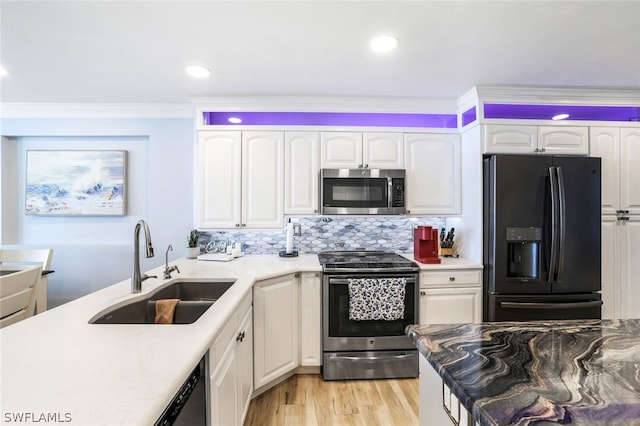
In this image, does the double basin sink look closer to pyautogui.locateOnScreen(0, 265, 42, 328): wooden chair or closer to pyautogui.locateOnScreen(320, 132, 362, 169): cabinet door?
pyautogui.locateOnScreen(0, 265, 42, 328): wooden chair

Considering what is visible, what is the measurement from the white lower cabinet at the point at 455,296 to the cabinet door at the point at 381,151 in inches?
42.3

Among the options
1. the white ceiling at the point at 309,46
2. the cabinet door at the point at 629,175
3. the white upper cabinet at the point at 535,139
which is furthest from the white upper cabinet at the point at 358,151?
the cabinet door at the point at 629,175

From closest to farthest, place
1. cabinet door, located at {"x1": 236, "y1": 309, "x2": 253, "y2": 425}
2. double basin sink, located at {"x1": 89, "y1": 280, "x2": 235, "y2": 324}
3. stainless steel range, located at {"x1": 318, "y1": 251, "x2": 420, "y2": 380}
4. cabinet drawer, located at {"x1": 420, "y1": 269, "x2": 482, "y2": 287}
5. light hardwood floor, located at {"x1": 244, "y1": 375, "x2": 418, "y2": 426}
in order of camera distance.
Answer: double basin sink, located at {"x1": 89, "y1": 280, "x2": 235, "y2": 324} → cabinet door, located at {"x1": 236, "y1": 309, "x2": 253, "y2": 425} → light hardwood floor, located at {"x1": 244, "y1": 375, "x2": 418, "y2": 426} → stainless steel range, located at {"x1": 318, "y1": 251, "x2": 420, "y2": 380} → cabinet drawer, located at {"x1": 420, "y1": 269, "x2": 482, "y2": 287}

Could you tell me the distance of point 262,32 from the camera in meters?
1.70

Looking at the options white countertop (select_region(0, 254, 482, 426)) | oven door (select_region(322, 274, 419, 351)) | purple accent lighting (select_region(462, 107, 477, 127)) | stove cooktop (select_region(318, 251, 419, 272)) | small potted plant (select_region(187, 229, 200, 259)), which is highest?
purple accent lighting (select_region(462, 107, 477, 127))

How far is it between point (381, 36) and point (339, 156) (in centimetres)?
115

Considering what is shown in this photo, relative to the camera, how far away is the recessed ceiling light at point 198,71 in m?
2.11

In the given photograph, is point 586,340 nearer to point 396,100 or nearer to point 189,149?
point 396,100

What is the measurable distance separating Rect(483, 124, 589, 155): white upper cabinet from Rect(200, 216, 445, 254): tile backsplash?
92 cm

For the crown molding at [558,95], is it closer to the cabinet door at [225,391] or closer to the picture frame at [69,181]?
the cabinet door at [225,391]

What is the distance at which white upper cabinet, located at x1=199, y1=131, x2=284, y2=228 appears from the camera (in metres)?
2.70

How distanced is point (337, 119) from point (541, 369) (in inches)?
99.3

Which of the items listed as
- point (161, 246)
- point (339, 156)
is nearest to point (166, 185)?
point (161, 246)

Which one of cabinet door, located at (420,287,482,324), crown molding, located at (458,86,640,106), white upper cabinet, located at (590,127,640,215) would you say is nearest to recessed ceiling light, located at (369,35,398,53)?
crown molding, located at (458,86,640,106)
